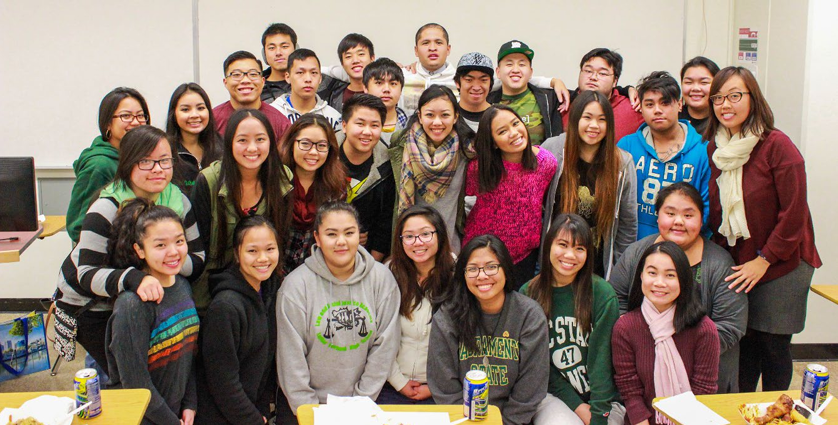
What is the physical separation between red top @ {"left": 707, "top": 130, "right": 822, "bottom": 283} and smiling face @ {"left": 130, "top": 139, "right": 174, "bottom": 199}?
7.94ft

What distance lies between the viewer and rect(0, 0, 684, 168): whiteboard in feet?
15.2

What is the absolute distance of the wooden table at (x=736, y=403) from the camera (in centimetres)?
210

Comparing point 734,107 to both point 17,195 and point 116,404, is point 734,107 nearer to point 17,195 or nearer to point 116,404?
point 116,404

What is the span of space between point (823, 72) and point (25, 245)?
459 centimetres

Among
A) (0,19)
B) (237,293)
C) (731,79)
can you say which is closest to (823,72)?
(731,79)

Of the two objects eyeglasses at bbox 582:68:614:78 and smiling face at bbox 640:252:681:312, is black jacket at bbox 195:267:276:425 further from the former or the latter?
eyeglasses at bbox 582:68:614:78

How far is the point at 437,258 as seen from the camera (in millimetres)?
2779

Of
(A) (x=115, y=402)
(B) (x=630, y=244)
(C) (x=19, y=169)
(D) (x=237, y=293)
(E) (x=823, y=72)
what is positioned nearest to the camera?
(A) (x=115, y=402)

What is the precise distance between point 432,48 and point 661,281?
6.48 ft

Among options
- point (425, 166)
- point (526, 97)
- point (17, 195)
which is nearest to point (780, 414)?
point (425, 166)

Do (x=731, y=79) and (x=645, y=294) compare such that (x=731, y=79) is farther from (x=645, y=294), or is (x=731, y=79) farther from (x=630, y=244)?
(x=645, y=294)

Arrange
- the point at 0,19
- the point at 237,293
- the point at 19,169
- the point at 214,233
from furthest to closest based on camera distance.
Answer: the point at 0,19 < the point at 19,169 < the point at 214,233 < the point at 237,293

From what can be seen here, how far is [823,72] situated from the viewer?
3775 mm

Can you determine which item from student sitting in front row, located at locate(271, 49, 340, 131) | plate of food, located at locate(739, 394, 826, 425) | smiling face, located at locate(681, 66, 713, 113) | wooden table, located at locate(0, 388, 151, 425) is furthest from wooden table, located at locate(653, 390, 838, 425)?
student sitting in front row, located at locate(271, 49, 340, 131)
